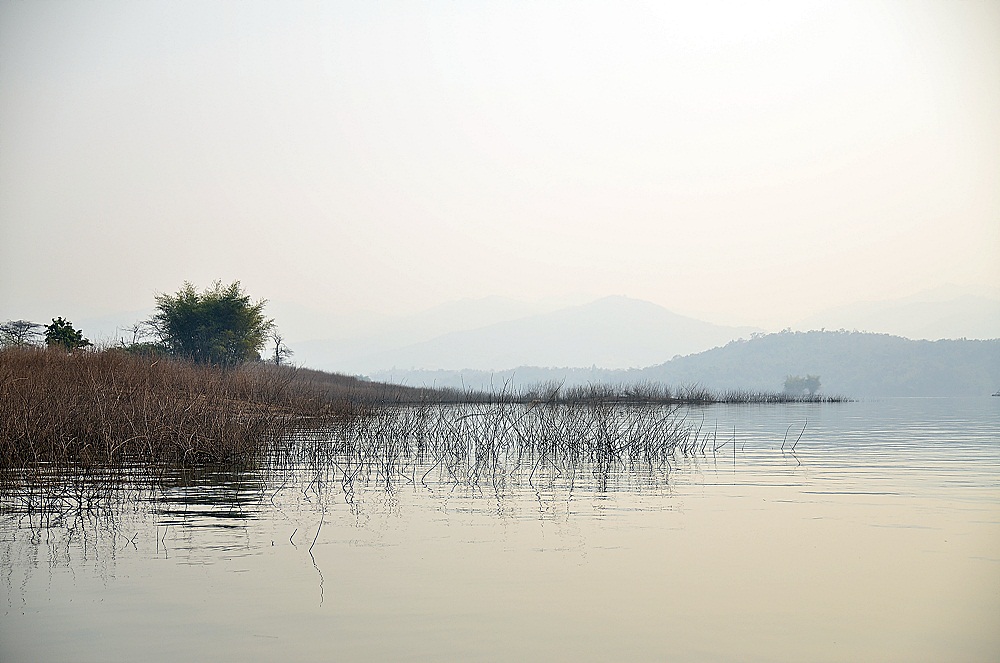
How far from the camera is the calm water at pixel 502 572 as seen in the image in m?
6.20

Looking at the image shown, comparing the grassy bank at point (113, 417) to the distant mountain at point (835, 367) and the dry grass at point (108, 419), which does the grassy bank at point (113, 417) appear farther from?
the distant mountain at point (835, 367)

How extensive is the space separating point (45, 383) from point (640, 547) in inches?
497

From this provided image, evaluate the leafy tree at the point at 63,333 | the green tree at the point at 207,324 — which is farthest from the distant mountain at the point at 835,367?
the leafy tree at the point at 63,333

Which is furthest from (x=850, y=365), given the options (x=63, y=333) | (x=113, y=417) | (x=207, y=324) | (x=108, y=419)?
(x=108, y=419)

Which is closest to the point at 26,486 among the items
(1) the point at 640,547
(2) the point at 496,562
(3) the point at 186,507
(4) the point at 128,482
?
(4) the point at 128,482

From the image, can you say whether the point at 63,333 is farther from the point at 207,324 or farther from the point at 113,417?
the point at 113,417

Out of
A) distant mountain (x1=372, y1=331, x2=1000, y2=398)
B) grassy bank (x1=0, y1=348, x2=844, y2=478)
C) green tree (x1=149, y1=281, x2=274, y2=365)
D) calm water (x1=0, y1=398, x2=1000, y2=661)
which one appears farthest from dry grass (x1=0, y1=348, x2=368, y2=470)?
distant mountain (x1=372, y1=331, x2=1000, y2=398)

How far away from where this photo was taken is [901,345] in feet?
525

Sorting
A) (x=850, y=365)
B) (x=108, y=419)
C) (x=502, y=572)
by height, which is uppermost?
(x=850, y=365)

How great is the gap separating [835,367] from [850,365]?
7.41ft

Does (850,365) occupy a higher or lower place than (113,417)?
→ higher

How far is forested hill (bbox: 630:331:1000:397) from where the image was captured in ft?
462

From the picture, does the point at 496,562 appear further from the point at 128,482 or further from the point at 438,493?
the point at 128,482

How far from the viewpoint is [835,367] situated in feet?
502
